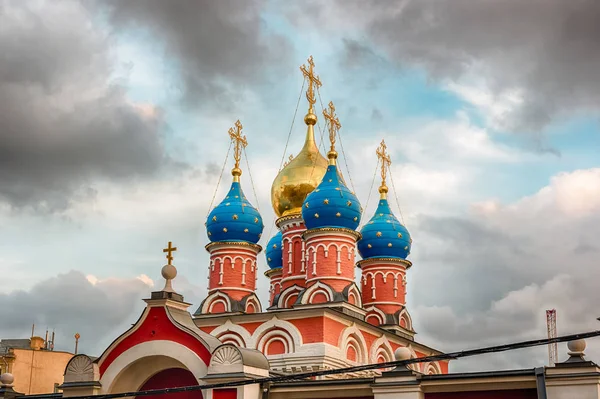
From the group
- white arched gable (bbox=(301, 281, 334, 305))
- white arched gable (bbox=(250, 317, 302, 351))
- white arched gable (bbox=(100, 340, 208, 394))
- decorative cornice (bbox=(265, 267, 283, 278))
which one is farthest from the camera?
decorative cornice (bbox=(265, 267, 283, 278))

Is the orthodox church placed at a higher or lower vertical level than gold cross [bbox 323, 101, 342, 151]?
lower

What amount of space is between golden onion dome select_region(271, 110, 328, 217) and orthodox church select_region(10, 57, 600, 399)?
0.05 meters

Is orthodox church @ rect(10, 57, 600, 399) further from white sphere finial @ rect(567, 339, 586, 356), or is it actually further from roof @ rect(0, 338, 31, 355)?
roof @ rect(0, 338, 31, 355)

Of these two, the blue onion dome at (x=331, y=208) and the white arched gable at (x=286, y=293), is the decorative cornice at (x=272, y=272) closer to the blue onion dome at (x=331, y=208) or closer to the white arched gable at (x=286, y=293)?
the white arched gable at (x=286, y=293)

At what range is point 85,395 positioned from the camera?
17.2m

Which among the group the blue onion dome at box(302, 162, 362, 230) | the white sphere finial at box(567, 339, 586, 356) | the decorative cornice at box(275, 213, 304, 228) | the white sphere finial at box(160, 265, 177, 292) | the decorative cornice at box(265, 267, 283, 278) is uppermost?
the decorative cornice at box(275, 213, 304, 228)

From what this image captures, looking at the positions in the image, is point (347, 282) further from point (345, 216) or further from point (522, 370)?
point (522, 370)

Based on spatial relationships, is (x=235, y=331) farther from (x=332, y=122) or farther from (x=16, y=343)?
(x=16, y=343)

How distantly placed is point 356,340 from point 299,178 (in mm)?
7289

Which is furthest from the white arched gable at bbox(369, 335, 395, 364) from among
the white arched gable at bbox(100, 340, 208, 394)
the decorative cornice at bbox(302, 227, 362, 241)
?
the white arched gable at bbox(100, 340, 208, 394)

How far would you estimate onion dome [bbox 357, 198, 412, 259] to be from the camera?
1238 inches

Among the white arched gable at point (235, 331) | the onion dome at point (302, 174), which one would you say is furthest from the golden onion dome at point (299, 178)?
the white arched gable at point (235, 331)

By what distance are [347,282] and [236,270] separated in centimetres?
468

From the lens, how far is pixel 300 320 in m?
26.2
